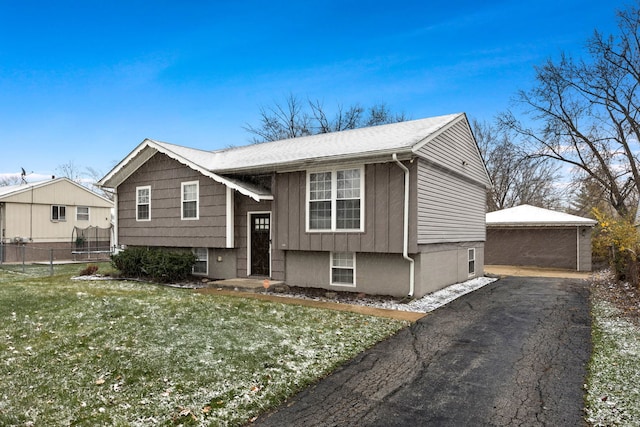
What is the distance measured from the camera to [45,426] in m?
3.63

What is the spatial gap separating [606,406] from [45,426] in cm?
551

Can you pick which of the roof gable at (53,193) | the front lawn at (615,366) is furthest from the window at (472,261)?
the roof gable at (53,193)

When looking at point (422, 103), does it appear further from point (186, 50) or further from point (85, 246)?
point (85, 246)

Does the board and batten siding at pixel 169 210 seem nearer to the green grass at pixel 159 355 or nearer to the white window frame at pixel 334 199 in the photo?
the white window frame at pixel 334 199

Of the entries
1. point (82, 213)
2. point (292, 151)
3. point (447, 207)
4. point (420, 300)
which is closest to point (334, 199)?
point (292, 151)

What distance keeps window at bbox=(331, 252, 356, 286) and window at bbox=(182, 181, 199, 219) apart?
199 inches

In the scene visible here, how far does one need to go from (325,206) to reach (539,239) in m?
14.2

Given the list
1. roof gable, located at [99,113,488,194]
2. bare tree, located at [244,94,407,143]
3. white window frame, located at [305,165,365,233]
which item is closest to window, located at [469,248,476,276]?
roof gable, located at [99,113,488,194]

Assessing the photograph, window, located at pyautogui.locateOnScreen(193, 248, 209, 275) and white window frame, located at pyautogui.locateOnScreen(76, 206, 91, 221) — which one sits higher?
white window frame, located at pyautogui.locateOnScreen(76, 206, 91, 221)

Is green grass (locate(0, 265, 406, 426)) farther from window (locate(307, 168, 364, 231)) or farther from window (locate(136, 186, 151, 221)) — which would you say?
window (locate(136, 186, 151, 221))

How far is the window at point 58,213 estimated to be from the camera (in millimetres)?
23375

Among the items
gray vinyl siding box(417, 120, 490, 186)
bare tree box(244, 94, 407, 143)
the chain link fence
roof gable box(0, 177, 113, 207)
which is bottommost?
the chain link fence

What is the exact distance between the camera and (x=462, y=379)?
4996 millimetres

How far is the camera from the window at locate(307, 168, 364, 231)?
10594 mm
